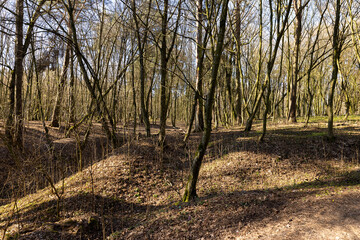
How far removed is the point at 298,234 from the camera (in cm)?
267

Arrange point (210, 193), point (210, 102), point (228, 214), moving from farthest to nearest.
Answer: point (210, 193), point (210, 102), point (228, 214)

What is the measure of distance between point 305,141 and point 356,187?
3.20 metres

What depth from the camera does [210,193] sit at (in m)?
5.43

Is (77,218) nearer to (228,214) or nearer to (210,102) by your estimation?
(228,214)

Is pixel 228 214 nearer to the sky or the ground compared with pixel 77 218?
nearer to the sky

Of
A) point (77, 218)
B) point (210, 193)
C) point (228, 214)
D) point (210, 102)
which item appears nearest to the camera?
point (228, 214)

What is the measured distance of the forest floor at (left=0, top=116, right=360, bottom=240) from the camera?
3.22 meters

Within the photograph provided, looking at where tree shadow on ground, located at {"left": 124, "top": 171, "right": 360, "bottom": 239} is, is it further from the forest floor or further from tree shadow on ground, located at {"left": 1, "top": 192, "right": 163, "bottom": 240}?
tree shadow on ground, located at {"left": 1, "top": 192, "right": 163, "bottom": 240}

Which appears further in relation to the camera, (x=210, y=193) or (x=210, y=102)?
(x=210, y=193)

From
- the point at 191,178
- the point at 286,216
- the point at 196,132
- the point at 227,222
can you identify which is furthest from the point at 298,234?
the point at 196,132

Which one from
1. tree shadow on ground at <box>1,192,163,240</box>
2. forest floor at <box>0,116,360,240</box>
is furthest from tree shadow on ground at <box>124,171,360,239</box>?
tree shadow on ground at <box>1,192,163,240</box>

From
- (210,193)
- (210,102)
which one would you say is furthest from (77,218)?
(210,102)

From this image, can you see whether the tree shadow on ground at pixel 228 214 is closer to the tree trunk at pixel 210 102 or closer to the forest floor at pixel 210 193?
the forest floor at pixel 210 193

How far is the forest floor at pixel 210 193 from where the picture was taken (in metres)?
3.22
